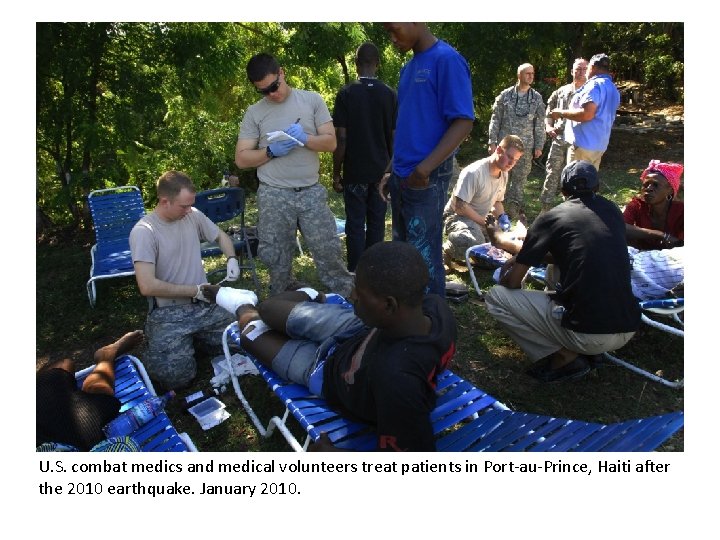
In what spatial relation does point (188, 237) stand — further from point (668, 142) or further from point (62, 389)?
point (668, 142)

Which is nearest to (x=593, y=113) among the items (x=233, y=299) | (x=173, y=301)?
(x=233, y=299)

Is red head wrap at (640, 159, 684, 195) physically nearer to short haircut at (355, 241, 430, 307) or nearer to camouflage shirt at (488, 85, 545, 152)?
short haircut at (355, 241, 430, 307)

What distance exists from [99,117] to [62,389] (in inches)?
168

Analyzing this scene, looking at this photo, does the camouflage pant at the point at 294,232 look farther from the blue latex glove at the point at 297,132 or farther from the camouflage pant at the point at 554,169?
the camouflage pant at the point at 554,169

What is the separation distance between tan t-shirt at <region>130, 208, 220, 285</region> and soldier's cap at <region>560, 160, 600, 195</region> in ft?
8.03

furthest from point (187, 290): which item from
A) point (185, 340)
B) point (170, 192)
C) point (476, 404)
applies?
point (476, 404)

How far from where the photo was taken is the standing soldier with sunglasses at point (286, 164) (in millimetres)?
4125

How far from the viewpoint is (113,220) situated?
Answer: 5.62 metres

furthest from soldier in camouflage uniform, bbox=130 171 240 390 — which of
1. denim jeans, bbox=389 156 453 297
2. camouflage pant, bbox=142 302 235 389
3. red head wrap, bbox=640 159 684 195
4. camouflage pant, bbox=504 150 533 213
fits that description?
camouflage pant, bbox=504 150 533 213

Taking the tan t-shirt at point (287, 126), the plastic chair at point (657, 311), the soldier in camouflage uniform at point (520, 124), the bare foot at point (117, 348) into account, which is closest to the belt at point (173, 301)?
the bare foot at point (117, 348)

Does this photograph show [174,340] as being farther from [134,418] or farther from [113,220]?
[113,220]

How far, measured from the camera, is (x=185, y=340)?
3.65 metres

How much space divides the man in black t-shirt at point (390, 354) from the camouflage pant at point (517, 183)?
15.7 ft

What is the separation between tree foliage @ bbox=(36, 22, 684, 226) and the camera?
599 cm
